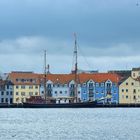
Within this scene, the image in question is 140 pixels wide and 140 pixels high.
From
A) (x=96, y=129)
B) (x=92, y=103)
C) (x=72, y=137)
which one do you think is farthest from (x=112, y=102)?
(x=72, y=137)

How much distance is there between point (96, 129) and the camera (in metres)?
82.6

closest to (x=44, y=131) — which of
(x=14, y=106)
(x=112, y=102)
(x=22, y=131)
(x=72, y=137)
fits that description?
(x=22, y=131)

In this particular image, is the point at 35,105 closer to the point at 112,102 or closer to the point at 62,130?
the point at 112,102

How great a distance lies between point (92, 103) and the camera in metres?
173

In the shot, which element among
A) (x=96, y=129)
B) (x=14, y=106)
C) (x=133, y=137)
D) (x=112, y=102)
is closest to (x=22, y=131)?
(x=96, y=129)

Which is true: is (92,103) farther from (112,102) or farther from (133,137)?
(133,137)

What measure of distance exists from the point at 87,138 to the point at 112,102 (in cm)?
12990

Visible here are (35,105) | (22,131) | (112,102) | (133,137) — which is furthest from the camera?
(112,102)

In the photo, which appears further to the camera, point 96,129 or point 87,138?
point 96,129

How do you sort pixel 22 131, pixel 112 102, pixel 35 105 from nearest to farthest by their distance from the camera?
pixel 22 131 < pixel 35 105 < pixel 112 102

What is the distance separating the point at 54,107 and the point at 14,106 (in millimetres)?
13391

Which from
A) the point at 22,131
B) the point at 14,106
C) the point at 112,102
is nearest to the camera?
the point at 22,131

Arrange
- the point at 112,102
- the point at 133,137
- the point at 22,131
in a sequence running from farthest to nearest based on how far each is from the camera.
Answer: the point at 112,102
the point at 22,131
the point at 133,137

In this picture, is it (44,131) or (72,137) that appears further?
(44,131)
